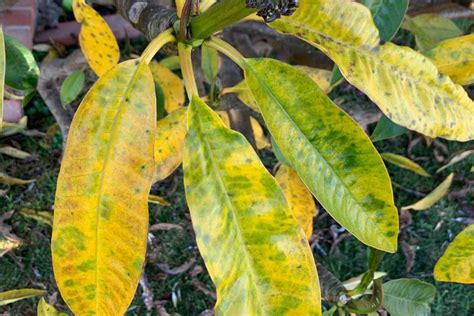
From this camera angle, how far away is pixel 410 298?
3.73ft

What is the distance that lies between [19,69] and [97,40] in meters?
0.14

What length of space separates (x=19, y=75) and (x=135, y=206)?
1.44 ft

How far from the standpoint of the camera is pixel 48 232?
5.57 ft

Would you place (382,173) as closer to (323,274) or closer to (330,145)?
(330,145)

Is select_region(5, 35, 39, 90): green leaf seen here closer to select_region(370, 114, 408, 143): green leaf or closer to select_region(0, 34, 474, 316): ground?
select_region(370, 114, 408, 143): green leaf

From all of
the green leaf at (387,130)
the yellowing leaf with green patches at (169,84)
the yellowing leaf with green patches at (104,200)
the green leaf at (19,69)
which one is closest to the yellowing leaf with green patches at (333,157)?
the yellowing leaf with green patches at (104,200)

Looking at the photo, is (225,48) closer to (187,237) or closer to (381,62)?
(381,62)

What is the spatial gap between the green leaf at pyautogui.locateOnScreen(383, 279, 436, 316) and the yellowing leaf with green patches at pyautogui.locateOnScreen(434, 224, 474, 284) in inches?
13.8

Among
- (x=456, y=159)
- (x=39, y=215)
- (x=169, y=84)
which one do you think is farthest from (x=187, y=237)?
(x=456, y=159)

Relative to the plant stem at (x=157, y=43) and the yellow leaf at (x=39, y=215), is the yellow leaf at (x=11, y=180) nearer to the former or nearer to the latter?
the yellow leaf at (x=39, y=215)

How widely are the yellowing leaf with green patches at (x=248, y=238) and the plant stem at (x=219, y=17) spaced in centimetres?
14

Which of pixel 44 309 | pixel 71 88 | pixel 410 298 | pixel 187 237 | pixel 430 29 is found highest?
pixel 430 29

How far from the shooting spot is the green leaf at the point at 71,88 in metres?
1.37

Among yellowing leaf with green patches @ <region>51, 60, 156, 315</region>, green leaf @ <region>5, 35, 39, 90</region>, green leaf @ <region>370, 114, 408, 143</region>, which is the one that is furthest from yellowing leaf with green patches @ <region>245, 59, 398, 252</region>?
green leaf @ <region>5, 35, 39, 90</region>
